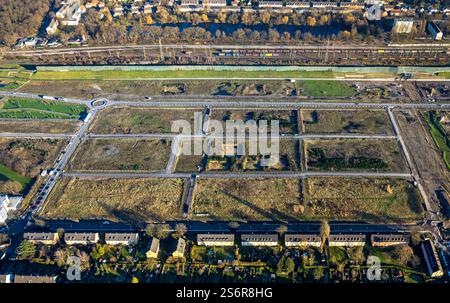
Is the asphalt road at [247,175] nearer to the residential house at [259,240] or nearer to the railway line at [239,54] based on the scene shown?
the residential house at [259,240]

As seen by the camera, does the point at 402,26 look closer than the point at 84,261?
No

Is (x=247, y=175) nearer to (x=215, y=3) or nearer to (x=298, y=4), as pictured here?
(x=298, y=4)

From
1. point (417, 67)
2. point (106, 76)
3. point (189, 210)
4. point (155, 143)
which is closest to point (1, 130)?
point (106, 76)

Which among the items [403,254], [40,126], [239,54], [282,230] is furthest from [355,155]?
[40,126]

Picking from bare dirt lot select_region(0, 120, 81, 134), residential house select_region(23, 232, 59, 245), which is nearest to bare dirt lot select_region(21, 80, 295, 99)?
bare dirt lot select_region(0, 120, 81, 134)

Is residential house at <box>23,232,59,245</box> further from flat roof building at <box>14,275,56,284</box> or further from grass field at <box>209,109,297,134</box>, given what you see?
grass field at <box>209,109,297,134</box>

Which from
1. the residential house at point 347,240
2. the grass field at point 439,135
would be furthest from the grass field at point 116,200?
the grass field at point 439,135

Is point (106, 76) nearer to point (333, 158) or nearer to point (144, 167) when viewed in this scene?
point (144, 167)
